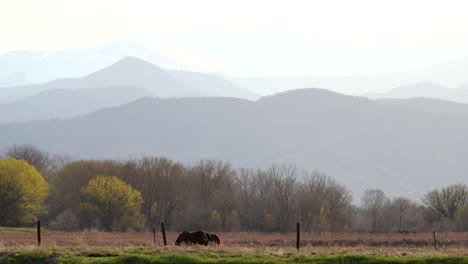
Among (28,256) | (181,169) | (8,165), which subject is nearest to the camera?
(28,256)

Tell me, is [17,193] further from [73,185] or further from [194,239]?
[194,239]

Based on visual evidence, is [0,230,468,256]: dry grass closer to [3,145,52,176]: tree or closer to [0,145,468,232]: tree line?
[0,145,468,232]: tree line

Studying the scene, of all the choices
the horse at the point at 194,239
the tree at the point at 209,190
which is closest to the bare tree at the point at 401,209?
the tree at the point at 209,190

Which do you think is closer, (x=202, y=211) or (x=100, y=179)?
(x=100, y=179)

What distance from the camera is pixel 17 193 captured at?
3487 inches

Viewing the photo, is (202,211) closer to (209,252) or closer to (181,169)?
(181,169)

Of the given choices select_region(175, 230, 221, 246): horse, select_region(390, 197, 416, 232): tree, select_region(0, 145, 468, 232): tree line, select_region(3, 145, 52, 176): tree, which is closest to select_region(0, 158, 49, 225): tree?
select_region(0, 145, 468, 232): tree line

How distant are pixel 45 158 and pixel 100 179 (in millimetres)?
42461

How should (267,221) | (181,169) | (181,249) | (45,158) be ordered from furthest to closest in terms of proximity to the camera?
(45,158) < (181,169) < (267,221) < (181,249)

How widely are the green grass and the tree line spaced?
6274 cm

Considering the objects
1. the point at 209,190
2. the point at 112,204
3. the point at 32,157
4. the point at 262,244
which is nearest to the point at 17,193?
the point at 112,204

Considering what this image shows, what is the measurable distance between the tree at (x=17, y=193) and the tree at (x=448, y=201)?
54492 mm

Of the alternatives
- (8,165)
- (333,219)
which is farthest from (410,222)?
(8,165)

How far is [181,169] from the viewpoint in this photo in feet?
372
